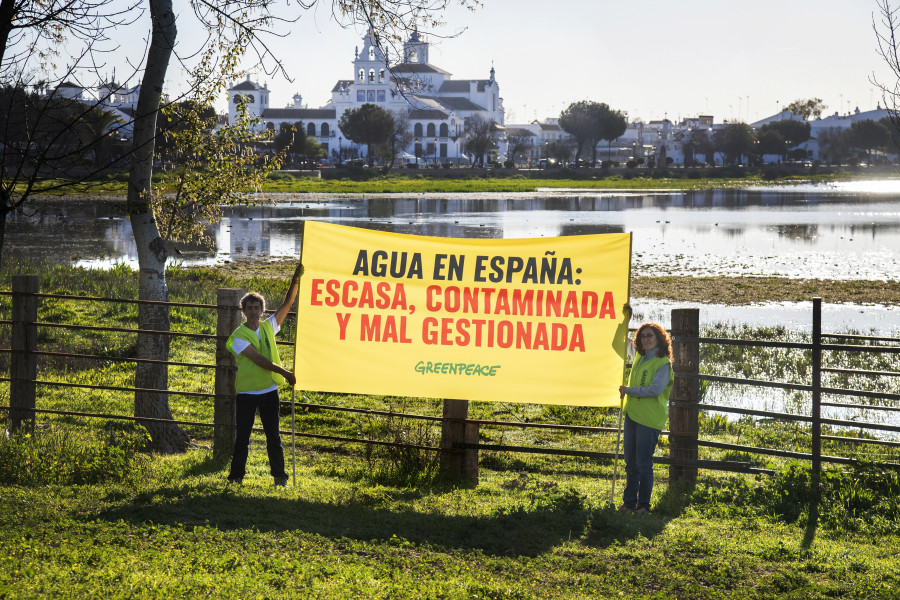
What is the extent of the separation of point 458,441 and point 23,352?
15.2ft

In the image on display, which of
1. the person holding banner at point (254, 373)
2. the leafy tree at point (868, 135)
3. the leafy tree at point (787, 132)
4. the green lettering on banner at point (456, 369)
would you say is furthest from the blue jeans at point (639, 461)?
the leafy tree at point (868, 135)

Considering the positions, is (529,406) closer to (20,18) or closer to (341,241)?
(341,241)

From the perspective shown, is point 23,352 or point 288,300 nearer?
point 288,300

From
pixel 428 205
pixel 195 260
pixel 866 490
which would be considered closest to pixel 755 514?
pixel 866 490

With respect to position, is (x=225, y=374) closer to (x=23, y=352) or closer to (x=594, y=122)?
(x=23, y=352)

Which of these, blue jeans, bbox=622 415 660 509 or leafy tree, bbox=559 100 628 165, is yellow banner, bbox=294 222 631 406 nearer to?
blue jeans, bbox=622 415 660 509

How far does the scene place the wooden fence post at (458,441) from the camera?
316 inches

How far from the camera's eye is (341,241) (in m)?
8.02

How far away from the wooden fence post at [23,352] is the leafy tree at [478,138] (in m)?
128

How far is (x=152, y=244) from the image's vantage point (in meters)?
9.73

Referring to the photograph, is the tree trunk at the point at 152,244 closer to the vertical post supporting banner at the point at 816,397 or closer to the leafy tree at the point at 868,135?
the vertical post supporting banner at the point at 816,397

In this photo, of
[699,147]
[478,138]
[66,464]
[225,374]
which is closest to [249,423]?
[225,374]

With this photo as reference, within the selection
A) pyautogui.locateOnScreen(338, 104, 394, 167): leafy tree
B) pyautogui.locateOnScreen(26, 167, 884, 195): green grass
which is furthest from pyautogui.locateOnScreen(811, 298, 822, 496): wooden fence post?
pyautogui.locateOnScreen(338, 104, 394, 167): leafy tree

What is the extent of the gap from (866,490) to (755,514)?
1.03 m
